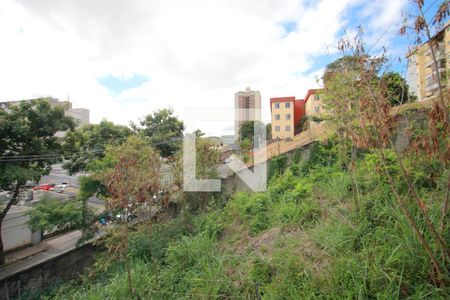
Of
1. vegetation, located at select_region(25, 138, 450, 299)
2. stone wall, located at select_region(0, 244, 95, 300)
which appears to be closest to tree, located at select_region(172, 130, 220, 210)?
vegetation, located at select_region(25, 138, 450, 299)

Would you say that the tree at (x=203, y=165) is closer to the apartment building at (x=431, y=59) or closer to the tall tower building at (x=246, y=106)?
the tall tower building at (x=246, y=106)

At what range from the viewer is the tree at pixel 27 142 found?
20.5 ft

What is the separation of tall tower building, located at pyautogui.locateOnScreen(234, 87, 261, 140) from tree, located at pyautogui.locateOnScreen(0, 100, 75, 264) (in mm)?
5758

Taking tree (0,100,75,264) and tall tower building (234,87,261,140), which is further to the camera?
tall tower building (234,87,261,140)

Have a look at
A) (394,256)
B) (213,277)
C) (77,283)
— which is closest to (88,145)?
(77,283)

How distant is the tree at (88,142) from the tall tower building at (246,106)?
4.42 meters

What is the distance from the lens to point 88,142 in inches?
365

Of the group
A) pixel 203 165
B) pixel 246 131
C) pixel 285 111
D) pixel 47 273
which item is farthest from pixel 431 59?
pixel 285 111

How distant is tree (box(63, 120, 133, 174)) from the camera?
8.06 m

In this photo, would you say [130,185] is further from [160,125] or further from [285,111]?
[285,111]

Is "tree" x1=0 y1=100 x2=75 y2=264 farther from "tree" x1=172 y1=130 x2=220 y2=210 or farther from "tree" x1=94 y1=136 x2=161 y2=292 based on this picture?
"tree" x1=94 y1=136 x2=161 y2=292

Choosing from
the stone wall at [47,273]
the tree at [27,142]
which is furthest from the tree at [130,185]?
the tree at [27,142]

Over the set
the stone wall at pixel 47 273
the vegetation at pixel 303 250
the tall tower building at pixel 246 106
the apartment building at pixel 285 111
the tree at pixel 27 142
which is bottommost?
the stone wall at pixel 47 273

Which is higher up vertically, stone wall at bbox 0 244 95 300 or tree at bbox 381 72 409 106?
tree at bbox 381 72 409 106
